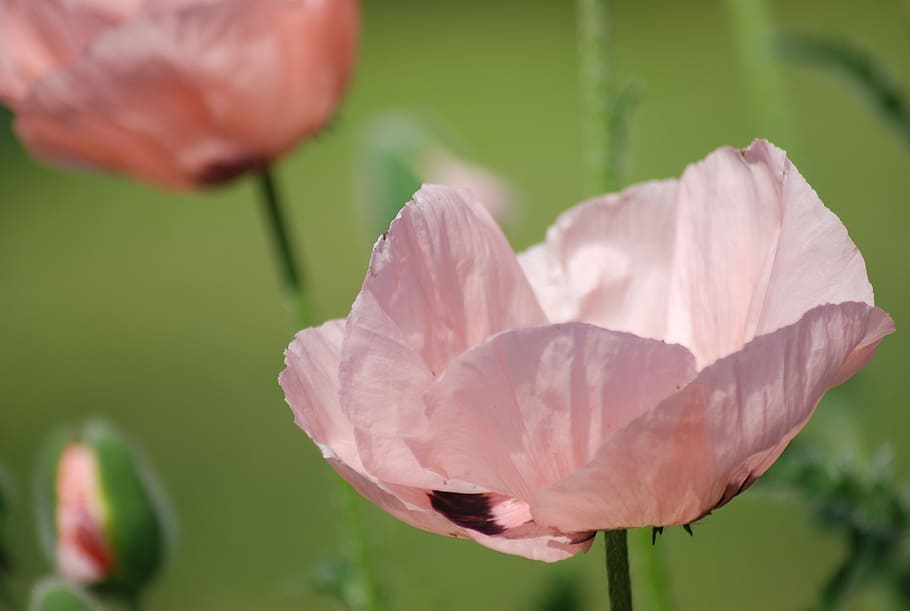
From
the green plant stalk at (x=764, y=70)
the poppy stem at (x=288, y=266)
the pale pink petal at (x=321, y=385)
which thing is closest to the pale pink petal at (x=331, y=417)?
the pale pink petal at (x=321, y=385)

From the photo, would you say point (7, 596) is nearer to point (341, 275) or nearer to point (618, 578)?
point (618, 578)

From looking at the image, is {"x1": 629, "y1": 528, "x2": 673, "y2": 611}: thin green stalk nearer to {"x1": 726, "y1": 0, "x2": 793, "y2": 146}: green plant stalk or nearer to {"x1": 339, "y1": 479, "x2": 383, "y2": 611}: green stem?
{"x1": 339, "y1": 479, "x2": 383, "y2": 611}: green stem

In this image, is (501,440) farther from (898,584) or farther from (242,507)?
(242,507)

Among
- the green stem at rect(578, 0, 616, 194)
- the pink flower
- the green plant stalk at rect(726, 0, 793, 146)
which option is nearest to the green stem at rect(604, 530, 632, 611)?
the pink flower

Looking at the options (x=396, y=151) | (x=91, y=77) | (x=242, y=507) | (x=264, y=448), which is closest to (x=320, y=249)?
(x=264, y=448)

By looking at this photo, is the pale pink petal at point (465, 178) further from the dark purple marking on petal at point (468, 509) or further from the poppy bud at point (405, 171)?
the dark purple marking on petal at point (468, 509)

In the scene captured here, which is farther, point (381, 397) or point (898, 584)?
point (898, 584)
